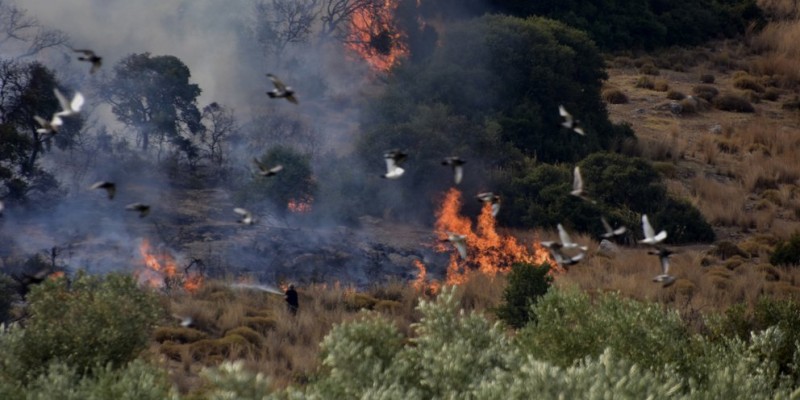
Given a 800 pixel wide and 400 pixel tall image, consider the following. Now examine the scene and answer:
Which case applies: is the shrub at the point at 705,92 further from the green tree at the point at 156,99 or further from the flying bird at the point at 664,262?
the flying bird at the point at 664,262

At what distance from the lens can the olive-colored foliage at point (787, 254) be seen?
78.3 feet

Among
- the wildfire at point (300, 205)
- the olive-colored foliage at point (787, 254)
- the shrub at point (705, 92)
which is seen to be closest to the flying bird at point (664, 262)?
the olive-colored foliage at point (787, 254)

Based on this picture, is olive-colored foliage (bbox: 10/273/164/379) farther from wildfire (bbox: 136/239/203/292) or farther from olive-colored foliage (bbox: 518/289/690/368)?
wildfire (bbox: 136/239/203/292)

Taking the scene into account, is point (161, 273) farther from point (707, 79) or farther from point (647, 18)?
point (647, 18)

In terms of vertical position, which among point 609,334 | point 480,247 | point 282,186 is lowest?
point 480,247

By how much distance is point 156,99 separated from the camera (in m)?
28.5

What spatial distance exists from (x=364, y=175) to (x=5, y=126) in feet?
27.9

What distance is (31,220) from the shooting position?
22.7 m

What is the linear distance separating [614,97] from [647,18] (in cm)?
926

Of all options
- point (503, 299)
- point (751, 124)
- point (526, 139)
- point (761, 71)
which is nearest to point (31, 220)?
point (503, 299)

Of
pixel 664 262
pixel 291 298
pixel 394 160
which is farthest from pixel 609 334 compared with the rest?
pixel 291 298

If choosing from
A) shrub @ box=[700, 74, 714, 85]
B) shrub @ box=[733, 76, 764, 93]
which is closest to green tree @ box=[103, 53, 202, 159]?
shrub @ box=[700, 74, 714, 85]

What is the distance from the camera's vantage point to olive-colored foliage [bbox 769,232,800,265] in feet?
78.3

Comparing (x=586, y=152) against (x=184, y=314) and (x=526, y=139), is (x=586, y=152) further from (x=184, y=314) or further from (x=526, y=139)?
(x=184, y=314)
